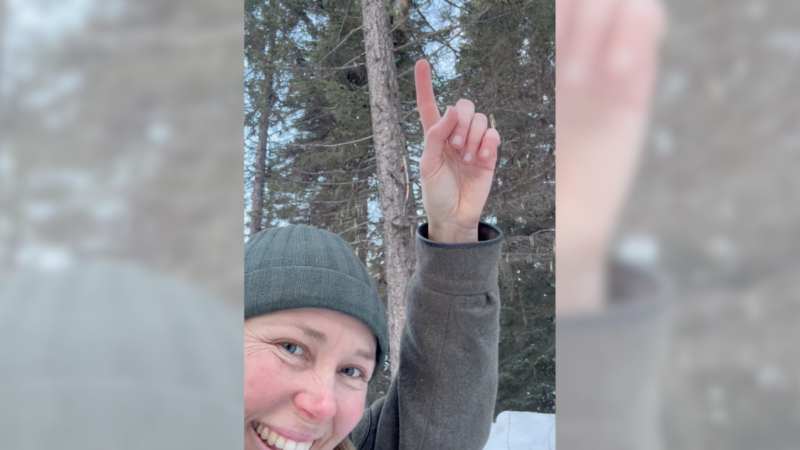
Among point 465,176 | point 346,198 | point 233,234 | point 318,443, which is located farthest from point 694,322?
point 346,198

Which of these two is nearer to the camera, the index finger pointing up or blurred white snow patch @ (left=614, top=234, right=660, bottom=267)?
blurred white snow patch @ (left=614, top=234, right=660, bottom=267)

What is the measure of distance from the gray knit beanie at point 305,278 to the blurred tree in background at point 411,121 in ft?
9.59

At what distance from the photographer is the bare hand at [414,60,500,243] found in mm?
686

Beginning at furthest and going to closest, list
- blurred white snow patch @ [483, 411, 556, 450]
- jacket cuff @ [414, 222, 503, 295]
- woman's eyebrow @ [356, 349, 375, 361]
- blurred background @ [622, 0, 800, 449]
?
blurred white snow patch @ [483, 411, 556, 450] < woman's eyebrow @ [356, 349, 375, 361] < jacket cuff @ [414, 222, 503, 295] < blurred background @ [622, 0, 800, 449]

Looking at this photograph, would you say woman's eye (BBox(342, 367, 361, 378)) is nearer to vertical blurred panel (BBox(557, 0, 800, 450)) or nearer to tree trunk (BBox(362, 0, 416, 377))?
vertical blurred panel (BBox(557, 0, 800, 450))

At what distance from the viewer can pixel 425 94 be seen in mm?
595

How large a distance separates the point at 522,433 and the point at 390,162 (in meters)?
1.78

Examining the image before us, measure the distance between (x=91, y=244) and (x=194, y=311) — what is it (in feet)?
0.16

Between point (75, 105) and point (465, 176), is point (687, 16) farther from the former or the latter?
point (465, 176)

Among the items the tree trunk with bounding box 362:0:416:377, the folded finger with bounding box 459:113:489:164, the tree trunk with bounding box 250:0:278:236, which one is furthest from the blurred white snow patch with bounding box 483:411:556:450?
the folded finger with bounding box 459:113:489:164

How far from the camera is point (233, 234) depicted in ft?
0.74

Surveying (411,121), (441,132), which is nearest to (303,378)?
(441,132)

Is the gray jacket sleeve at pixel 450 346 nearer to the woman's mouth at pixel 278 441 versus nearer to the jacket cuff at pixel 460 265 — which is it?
the jacket cuff at pixel 460 265

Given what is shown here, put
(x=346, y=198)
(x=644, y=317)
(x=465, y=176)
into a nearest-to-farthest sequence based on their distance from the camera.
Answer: (x=644, y=317) < (x=465, y=176) < (x=346, y=198)
